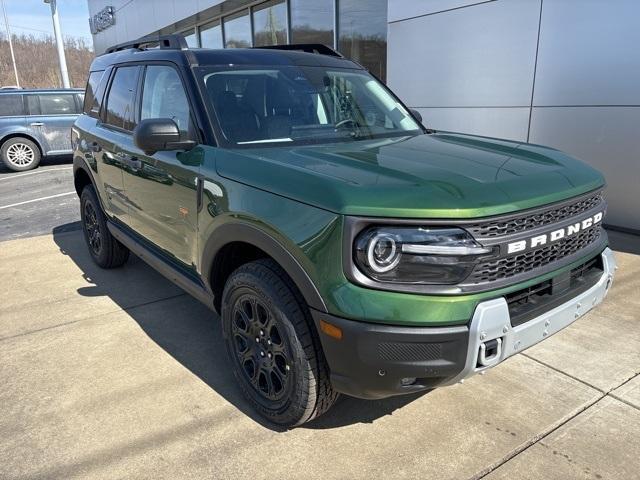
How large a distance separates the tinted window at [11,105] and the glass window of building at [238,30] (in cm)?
548

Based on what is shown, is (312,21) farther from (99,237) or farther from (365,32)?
(99,237)

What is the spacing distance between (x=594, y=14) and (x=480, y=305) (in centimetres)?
508

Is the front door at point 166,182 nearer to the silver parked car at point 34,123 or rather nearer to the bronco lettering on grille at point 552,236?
the bronco lettering on grille at point 552,236

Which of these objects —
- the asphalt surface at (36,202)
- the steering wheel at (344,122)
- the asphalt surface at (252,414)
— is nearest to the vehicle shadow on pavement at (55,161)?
the asphalt surface at (36,202)

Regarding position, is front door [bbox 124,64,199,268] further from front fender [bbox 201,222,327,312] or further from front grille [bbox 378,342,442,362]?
front grille [bbox 378,342,442,362]

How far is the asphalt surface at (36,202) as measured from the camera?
22.8ft

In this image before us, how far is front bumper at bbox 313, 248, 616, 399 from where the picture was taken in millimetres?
1959

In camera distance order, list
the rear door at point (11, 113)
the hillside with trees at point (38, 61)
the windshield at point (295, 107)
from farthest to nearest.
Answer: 1. the hillside with trees at point (38, 61)
2. the rear door at point (11, 113)
3. the windshield at point (295, 107)

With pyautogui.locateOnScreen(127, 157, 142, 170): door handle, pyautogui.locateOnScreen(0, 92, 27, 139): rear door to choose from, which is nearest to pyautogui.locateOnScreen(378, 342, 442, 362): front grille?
pyautogui.locateOnScreen(127, 157, 142, 170): door handle

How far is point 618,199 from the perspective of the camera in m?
5.77

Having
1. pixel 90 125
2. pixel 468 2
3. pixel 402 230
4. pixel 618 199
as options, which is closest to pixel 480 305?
pixel 402 230

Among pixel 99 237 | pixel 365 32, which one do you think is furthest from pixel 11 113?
pixel 99 237

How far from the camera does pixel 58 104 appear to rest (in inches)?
470

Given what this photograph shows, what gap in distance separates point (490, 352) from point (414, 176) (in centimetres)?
78
